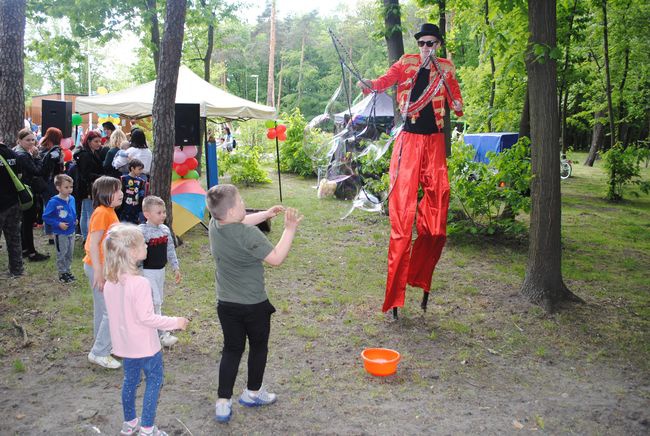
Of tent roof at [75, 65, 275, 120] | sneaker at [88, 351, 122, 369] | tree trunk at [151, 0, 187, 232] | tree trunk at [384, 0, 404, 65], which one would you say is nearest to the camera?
sneaker at [88, 351, 122, 369]

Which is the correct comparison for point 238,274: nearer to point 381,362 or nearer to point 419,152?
point 381,362

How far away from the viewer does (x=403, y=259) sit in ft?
17.5

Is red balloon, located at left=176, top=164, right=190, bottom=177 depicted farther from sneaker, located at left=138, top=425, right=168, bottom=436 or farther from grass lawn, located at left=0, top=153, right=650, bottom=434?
sneaker, located at left=138, top=425, right=168, bottom=436

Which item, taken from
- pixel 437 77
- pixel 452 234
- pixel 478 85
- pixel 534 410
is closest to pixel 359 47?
pixel 478 85

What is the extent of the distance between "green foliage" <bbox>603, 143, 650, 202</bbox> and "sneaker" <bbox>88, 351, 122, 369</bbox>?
11.8 m

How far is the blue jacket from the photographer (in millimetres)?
6168

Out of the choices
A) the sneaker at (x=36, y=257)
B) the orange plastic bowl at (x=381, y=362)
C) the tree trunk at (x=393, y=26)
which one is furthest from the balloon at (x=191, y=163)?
the orange plastic bowl at (x=381, y=362)

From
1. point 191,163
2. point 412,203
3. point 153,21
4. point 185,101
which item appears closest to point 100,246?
point 412,203

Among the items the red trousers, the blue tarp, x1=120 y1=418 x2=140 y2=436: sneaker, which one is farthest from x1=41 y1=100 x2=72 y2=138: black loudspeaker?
the blue tarp

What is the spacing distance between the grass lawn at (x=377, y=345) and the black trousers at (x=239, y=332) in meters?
0.34

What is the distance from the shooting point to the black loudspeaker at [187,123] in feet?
29.4

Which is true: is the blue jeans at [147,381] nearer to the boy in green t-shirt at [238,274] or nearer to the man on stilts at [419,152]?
the boy in green t-shirt at [238,274]

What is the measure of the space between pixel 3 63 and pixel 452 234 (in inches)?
274

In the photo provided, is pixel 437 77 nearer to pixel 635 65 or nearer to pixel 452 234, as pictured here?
pixel 452 234
